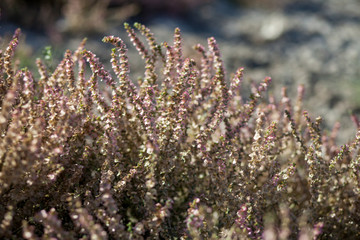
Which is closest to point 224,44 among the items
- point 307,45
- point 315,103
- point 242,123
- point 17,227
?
point 307,45

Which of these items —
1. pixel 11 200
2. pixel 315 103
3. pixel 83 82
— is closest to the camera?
pixel 11 200

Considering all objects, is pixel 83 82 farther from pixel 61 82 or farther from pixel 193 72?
pixel 193 72

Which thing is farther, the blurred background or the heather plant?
the blurred background

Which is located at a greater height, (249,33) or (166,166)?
(249,33)

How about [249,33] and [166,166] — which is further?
[249,33]

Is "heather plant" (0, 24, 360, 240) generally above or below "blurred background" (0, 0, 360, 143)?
→ below

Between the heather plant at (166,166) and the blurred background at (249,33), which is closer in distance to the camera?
the heather plant at (166,166)

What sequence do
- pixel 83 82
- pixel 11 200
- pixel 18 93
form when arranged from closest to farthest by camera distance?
1. pixel 11 200
2. pixel 83 82
3. pixel 18 93

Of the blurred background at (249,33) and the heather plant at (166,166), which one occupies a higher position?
the blurred background at (249,33)
